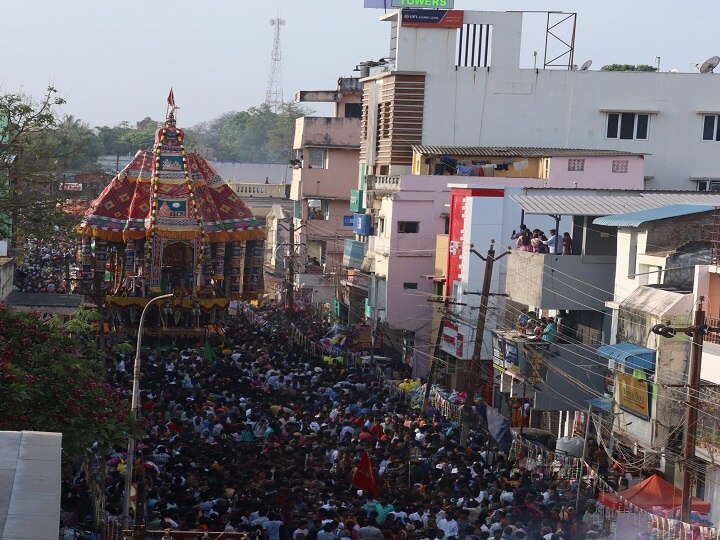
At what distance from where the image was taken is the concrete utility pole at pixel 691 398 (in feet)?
66.5

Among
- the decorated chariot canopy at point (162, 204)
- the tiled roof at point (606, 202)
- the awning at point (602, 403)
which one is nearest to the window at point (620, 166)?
the tiled roof at point (606, 202)

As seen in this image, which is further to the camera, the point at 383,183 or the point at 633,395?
the point at 383,183

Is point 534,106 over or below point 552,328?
over

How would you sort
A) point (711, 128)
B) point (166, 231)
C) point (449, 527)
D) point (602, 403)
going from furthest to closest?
point (711, 128) → point (166, 231) → point (602, 403) → point (449, 527)

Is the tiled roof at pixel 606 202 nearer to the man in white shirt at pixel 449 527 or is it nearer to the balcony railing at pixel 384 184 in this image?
the man in white shirt at pixel 449 527

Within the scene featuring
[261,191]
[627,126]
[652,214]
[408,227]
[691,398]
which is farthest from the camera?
[261,191]

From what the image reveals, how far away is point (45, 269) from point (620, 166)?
25.2 metres

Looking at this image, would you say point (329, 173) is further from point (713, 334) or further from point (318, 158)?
point (713, 334)

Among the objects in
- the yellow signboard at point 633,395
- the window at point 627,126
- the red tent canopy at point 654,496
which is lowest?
the red tent canopy at point 654,496

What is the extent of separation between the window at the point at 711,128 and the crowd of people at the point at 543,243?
18834 mm

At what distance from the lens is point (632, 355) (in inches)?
1042

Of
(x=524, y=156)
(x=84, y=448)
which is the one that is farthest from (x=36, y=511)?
(x=524, y=156)

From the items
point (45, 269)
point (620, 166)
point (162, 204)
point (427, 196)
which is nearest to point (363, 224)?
point (427, 196)

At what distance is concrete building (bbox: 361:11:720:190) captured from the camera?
50.7 m
